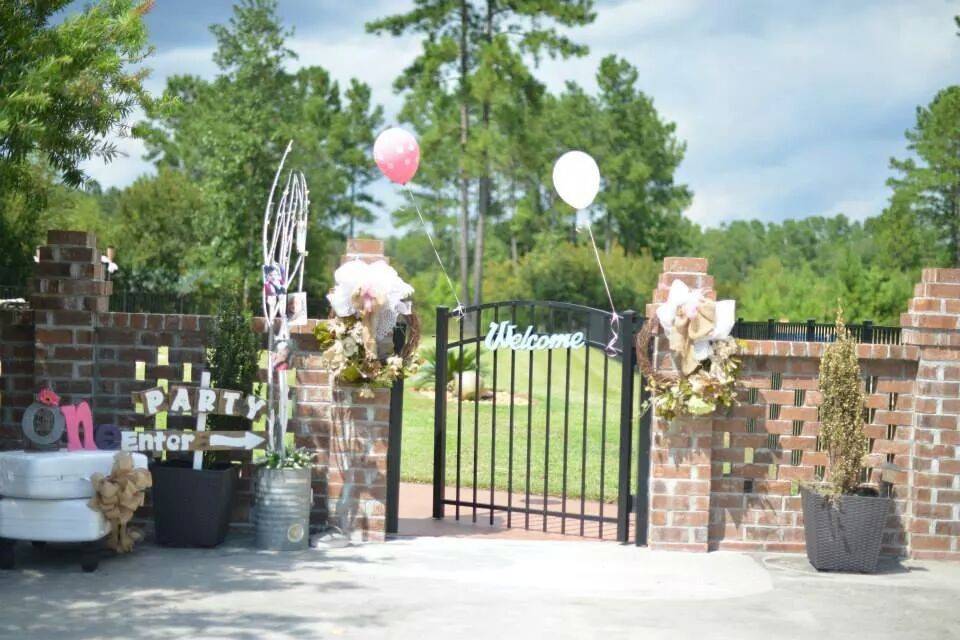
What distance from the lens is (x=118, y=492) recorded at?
249 inches

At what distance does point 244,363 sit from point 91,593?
1886mm

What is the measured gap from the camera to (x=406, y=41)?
95.4ft

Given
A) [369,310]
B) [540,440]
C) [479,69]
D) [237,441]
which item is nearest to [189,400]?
[237,441]

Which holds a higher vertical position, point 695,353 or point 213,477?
point 695,353

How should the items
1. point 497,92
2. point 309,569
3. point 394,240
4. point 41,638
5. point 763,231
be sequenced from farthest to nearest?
point 763,231 → point 394,240 → point 497,92 → point 309,569 → point 41,638

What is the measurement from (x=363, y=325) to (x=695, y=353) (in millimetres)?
2250

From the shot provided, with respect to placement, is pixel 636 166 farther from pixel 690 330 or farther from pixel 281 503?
pixel 281 503

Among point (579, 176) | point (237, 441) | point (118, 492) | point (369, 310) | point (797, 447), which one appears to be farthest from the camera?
point (579, 176)

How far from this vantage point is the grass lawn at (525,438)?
10.4 metres

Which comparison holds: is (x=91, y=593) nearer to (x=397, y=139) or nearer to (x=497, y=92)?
(x=397, y=139)

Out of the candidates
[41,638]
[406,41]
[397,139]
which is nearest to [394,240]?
[406,41]

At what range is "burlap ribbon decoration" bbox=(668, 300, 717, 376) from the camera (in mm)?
7016

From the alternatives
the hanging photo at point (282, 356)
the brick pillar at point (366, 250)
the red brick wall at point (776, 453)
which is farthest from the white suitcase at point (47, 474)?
the red brick wall at point (776, 453)

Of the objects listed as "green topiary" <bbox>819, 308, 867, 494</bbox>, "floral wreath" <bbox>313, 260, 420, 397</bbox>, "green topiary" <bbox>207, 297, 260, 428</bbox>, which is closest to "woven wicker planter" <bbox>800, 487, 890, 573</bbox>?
"green topiary" <bbox>819, 308, 867, 494</bbox>
